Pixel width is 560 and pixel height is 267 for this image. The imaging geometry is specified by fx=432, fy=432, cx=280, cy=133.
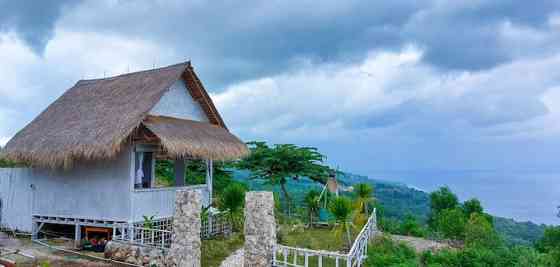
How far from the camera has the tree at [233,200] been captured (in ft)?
42.7

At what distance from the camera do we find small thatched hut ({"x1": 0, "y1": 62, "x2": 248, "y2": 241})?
443 inches

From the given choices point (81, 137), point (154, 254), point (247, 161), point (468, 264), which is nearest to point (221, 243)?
point (154, 254)

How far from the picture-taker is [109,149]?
10.4 metres

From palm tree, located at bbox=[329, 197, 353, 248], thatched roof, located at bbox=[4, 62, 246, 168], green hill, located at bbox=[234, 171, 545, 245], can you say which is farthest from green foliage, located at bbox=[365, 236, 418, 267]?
thatched roof, located at bbox=[4, 62, 246, 168]

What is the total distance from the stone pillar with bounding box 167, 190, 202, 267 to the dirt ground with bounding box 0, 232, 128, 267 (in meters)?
1.81

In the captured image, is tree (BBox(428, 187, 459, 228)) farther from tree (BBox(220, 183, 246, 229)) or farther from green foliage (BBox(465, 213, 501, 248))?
tree (BBox(220, 183, 246, 229))

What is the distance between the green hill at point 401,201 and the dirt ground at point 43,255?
954 cm

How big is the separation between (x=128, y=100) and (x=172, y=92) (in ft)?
4.54

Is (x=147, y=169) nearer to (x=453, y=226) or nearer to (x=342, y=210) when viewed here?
(x=342, y=210)

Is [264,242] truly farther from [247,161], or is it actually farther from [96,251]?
[247,161]

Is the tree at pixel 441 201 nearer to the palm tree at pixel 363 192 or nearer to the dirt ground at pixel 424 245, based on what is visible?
the dirt ground at pixel 424 245

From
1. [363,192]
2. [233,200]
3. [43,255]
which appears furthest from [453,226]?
[43,255]

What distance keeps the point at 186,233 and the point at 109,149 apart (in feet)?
10.3

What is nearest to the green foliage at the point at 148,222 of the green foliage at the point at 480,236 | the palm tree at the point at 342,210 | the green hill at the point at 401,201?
the palm tree at the point at 342,210
